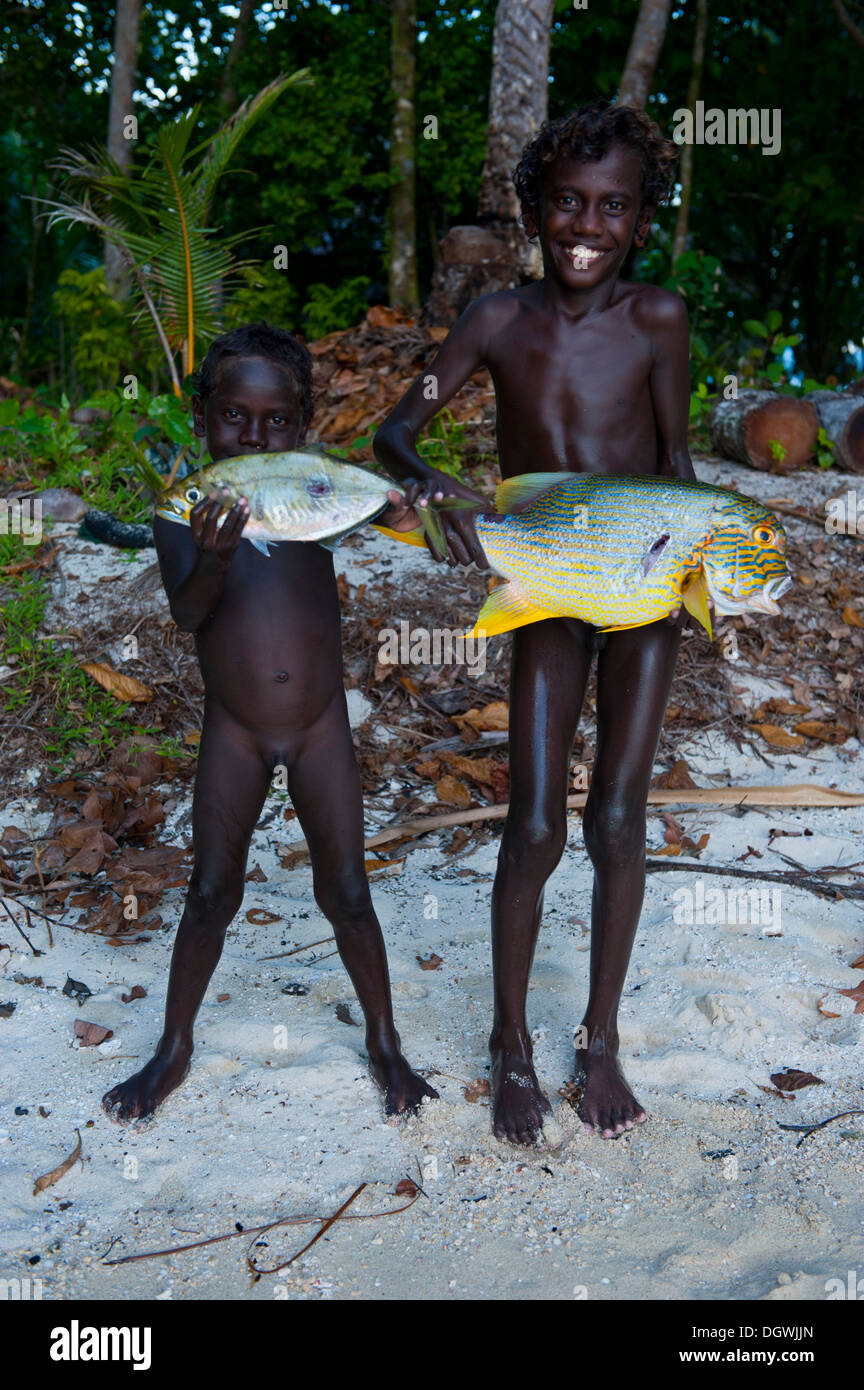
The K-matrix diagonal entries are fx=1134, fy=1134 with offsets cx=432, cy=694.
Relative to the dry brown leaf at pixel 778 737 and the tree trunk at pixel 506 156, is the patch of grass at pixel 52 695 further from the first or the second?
the tree trunk at pixel 506 156

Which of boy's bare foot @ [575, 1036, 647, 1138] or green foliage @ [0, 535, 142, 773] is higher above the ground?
green foliage @ [0, 535, 142, 773]

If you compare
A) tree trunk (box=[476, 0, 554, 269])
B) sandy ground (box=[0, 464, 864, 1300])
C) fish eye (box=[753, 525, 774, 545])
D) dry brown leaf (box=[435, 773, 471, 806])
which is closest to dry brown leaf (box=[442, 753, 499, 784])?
dry brown leaf (box=[435, 773, 471, 806])

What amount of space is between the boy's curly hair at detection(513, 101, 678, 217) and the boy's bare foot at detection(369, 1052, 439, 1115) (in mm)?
2124

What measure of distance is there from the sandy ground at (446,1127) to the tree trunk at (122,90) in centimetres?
664

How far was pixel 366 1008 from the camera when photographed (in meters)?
2.79

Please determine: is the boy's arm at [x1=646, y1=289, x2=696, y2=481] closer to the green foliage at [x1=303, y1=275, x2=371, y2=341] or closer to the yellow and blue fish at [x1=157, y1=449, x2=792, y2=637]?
the yellow and blue fish at [x1=157, y1=449, x2=792, y2=637]

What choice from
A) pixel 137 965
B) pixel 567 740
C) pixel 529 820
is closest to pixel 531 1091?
pixel 529 820

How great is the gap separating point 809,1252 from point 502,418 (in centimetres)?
201

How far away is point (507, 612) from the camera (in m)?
2.47

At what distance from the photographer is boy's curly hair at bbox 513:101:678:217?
2.58 m

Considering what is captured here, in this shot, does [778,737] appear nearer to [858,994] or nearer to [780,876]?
[780,876]

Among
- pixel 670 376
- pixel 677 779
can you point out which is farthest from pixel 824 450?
pixel 670 376

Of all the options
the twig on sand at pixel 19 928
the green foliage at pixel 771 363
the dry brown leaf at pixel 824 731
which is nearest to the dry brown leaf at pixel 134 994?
the twig on sand at pixel 19 928

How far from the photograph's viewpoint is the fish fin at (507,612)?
2455 mm
